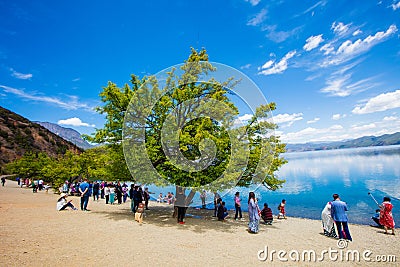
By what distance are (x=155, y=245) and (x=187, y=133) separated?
20.0 feet

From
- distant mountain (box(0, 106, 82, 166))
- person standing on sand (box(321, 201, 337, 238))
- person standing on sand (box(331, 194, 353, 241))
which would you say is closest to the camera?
person standing on sand (box(331, 194, 353, 241))

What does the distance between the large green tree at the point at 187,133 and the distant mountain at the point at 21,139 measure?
310ft

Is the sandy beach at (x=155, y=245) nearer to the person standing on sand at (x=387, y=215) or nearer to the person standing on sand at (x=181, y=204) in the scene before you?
the person standing on sand at (x=181, y=204)

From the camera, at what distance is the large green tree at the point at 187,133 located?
13.8m

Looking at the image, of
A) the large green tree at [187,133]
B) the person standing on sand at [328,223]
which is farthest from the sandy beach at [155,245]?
the large green tree at [187,133]

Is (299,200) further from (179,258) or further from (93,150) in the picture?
(179,258)

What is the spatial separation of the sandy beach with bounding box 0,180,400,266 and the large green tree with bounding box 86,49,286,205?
3.01 m

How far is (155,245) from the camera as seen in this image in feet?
33.0

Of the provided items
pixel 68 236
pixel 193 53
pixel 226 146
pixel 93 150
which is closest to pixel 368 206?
pixel 226 146

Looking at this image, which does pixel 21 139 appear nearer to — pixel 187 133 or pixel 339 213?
pixel 187 133

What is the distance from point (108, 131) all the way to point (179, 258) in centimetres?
1044

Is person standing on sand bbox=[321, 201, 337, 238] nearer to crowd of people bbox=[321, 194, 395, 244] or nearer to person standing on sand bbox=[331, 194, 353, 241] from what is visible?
crowd of people bbox=[321, 194, 395, 244]

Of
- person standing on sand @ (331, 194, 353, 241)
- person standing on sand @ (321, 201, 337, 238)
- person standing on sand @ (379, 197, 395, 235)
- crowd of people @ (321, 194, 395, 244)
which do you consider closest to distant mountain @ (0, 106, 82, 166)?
person standing on sand @ (321, 201, 337, 238)

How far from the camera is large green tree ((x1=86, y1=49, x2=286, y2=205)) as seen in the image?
543 inches
